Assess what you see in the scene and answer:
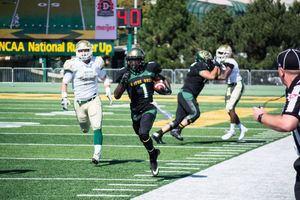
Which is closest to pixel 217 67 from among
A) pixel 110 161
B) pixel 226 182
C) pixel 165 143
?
pixel 165 143

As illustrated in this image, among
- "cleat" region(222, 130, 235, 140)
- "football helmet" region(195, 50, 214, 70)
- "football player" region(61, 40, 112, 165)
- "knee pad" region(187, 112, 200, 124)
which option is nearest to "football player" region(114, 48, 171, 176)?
"football player" region(61, 40, 112, 165)

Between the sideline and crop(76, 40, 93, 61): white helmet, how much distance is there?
2.66 m

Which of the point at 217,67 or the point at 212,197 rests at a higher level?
the point at 217,67

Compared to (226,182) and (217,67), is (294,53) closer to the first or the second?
(226,182)

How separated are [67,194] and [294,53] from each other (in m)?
4.49

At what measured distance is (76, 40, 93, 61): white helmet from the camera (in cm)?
1312

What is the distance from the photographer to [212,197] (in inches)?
377

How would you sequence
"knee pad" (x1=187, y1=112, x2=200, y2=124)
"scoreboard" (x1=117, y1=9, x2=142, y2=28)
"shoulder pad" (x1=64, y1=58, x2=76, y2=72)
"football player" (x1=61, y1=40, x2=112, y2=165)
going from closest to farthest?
"football player" (x1=61, y1=40, x2=112, y2=165) → "shoulder pad" (x1=64, y1=58, x2=76, y2=72) → "knee pad" (x1=187, y1=112, x2=200, y2=124) → "scoreboard" (x1=117, y1=9, x2=142, y2=28)

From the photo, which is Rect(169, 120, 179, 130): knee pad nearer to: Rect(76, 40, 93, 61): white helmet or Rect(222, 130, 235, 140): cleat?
Rect(222, 130, 235, 140): cleat

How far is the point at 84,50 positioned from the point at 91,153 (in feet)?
7.42

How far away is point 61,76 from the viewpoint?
39.4 metres

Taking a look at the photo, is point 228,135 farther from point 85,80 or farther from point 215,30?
point 215,30

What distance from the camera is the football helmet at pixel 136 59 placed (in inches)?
451

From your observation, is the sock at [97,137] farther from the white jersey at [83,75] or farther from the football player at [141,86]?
the football player at [141,86]
